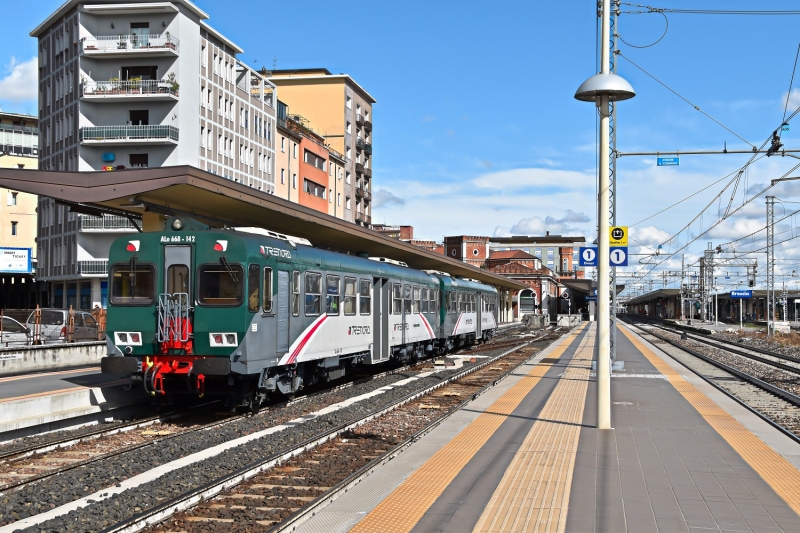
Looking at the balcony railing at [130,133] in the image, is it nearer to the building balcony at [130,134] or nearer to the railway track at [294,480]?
the building balcony at [130,134]

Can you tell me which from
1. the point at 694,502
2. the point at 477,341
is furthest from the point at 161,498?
the point at 477,341

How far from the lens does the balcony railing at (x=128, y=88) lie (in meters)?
48.9

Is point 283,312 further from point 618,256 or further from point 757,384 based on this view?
point 757,384

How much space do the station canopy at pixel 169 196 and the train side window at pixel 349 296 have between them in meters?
2.09

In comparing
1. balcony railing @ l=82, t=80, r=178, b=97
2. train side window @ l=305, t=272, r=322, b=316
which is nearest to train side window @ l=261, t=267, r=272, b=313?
train side window @ l=305, t=272, r=322, b=316

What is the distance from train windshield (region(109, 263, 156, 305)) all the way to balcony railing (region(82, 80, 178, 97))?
3752 centimetres

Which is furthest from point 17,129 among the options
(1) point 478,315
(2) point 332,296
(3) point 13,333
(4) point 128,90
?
(2) point 332,296

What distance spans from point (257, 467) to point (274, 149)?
5220 cm

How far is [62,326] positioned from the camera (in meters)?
27.1

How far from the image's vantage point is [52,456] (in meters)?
10.7

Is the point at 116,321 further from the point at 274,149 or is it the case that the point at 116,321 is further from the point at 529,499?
the point at 274,149

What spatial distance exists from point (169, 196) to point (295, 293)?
341cm

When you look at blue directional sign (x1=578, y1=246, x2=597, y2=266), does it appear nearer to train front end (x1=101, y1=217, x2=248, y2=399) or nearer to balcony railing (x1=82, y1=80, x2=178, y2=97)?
train front end (x1=101, y1=217, x2=248, y2=399)

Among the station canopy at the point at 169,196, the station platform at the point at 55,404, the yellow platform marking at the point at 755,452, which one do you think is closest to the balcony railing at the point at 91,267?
the station canopy at the point at 169,196
